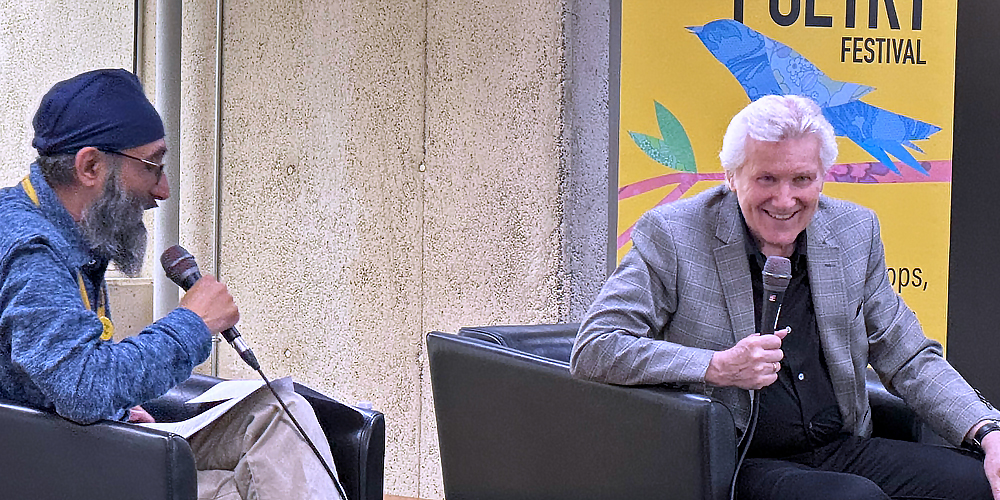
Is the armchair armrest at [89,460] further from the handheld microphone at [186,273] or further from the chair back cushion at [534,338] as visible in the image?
the chair back cushion at [534,338]

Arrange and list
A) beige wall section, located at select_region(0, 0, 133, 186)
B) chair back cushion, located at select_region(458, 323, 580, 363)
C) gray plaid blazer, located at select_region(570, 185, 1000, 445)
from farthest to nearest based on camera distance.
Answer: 1. beige wall section, located at select_region(0, 0, 133, 186)
2. chair back cushion, located at select_region(458, 323, 580, 363)
3. gray plaid blazer, located at select_region(570, 185, 1000, 445)

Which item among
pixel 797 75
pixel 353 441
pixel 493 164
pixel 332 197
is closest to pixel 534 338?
pixel 353 441

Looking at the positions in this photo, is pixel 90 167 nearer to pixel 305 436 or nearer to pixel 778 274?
pixel 305 436

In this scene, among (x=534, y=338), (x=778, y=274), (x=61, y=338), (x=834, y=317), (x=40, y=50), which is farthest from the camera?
(x=40, y=50)

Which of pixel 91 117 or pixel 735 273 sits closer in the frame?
pixel 91 117

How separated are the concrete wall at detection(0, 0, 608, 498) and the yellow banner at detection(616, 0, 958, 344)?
152 mm

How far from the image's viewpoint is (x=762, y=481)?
86.7 inches

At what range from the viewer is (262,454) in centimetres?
213

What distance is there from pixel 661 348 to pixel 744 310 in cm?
23

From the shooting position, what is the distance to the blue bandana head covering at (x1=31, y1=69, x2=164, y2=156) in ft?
7.05

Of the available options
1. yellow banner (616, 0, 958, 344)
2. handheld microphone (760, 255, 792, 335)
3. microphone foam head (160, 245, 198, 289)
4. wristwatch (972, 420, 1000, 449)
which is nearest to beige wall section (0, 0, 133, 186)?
yellow banner (616, 0, 958, 344)

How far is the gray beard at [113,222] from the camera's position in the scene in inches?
85.0

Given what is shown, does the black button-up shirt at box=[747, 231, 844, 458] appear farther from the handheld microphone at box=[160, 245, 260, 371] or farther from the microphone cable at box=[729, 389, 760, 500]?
the handheld microphone at box=[160, 245, 260, 371]

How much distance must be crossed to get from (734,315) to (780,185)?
29 cm
